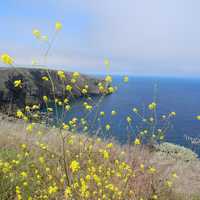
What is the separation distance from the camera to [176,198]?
5.38 metres

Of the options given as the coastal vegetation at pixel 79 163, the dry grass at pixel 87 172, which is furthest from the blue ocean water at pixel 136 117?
the dry grass at pixel 87 172

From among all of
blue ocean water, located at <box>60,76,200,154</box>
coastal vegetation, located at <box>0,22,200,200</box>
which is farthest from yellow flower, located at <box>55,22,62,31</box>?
blue ocean water, located at <box>60,76,200,154</box>

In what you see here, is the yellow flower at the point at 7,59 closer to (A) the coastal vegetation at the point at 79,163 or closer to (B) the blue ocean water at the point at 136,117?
(A) the coastal vegetation at the point at 79,163

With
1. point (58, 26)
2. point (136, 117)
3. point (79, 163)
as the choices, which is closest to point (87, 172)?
point (79, 163)

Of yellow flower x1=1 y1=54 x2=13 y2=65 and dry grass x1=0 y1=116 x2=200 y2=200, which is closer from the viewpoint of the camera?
yellow flower x1=1 y1=54 x2=13 y2=65

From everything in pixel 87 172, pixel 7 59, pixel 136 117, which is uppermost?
pixel 7 59

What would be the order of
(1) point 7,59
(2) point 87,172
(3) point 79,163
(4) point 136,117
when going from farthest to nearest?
(4) point 136,117 < (3) point 79,163 < (2) point 87,172 < (1) point 7,59

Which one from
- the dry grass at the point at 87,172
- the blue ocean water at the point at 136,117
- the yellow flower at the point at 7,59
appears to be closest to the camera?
the yellow flower at the point at 7,59

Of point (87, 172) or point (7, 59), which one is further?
point (87, 172)

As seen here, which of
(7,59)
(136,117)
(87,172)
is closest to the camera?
(7,59)

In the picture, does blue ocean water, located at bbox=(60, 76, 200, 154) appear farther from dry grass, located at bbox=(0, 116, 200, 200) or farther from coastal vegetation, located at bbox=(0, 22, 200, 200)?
dry grass, located at bbox=(0, 116, 200, 200)

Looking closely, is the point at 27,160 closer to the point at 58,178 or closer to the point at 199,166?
the point at 58,178

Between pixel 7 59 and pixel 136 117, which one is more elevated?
pixel 7 59

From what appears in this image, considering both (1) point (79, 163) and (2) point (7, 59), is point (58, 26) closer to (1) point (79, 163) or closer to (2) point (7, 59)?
(2) point (7, 59)
